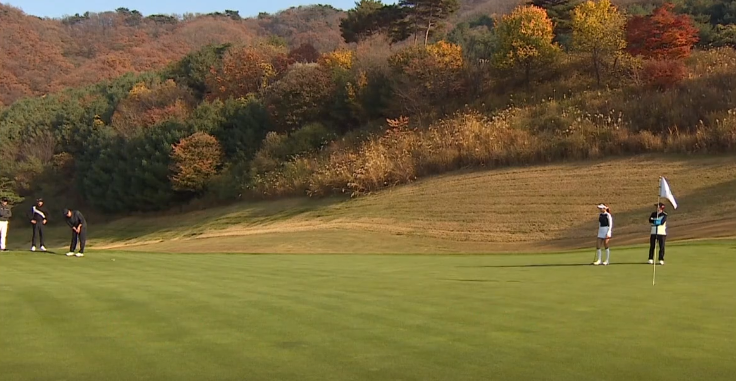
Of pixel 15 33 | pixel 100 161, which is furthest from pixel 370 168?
pixel 15 33

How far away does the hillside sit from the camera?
1328 inches

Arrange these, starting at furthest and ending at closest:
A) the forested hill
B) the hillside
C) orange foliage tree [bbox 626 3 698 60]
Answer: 1. the forested hill
2. orange foliage tree [bbox 626 3 698 60]
3. the hillside

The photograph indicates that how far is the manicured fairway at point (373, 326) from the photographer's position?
7797 mm

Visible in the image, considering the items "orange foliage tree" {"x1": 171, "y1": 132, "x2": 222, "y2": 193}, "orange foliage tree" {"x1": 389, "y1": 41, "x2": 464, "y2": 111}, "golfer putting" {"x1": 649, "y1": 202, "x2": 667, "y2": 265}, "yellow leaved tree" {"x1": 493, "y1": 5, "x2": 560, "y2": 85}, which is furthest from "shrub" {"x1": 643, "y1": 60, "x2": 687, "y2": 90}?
"orange foliage tree" {"x1": 171, "y1": 132, "x2": 222, "y2": 193}

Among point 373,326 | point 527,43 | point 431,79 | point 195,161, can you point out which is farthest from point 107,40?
point 373,326

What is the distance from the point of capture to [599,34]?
173 feet

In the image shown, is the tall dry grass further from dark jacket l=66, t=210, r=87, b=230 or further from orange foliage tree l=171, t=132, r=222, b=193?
dark jacket l=66, t=210, r=87, b=230

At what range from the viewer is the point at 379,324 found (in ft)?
34.1

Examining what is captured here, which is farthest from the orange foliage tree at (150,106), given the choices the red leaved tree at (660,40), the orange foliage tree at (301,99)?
the red leaved tree at (660,40)

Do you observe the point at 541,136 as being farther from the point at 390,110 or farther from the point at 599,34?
the point at 390,110

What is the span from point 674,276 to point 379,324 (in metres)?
9.00

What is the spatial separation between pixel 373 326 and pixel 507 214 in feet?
98.2

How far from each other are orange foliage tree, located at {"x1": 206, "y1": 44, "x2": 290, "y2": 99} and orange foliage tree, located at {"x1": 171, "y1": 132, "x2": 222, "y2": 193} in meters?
16.7

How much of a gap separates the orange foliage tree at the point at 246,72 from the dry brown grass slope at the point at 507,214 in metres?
35.8
